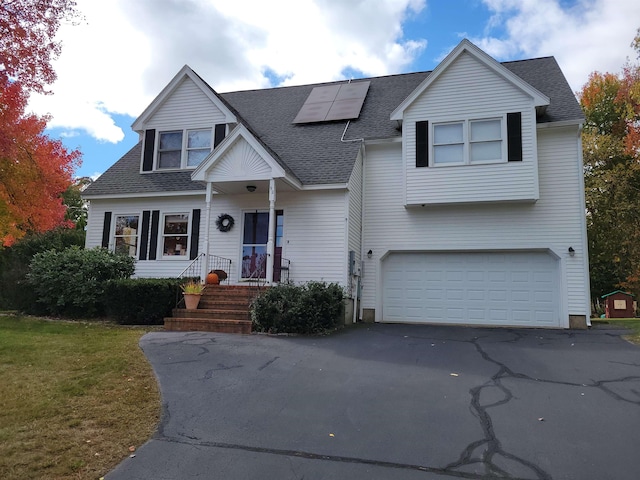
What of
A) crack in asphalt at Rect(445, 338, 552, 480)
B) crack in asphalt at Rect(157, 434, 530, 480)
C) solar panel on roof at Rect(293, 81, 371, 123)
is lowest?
crack in asphalt at Rect(157, 434, 530, 480)

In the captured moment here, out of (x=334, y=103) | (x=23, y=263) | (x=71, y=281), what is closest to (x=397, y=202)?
(x=334, y=103)

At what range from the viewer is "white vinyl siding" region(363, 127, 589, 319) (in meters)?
12.1

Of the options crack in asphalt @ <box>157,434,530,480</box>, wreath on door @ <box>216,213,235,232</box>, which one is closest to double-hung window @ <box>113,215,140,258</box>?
wreath on door @ <box>216,213,235,232</box>

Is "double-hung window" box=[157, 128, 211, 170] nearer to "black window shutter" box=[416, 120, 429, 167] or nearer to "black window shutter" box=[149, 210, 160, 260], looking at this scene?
"black window shutter" box=[149, 210, 160, 260]

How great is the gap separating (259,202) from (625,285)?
23.1m

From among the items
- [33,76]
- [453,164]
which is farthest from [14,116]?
[453,164]

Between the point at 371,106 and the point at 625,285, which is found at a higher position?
the point at 371,106

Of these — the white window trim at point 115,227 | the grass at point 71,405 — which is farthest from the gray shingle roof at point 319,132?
the grass at point 71,405

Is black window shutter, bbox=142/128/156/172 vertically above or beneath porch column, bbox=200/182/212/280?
above

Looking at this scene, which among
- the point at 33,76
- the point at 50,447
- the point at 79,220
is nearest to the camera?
the point at 50,447

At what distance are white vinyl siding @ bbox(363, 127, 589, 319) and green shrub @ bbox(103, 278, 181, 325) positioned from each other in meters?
5.73

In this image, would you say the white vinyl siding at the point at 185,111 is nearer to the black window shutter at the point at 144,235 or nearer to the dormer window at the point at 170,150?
the dormer window at the point at 170,150

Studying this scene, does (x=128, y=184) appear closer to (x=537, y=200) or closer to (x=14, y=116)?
(x=14, y=116)

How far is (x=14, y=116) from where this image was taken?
A: 15.4 metres
